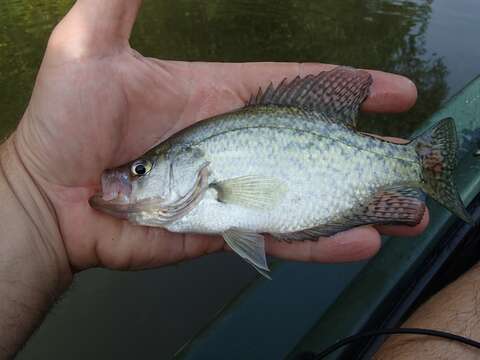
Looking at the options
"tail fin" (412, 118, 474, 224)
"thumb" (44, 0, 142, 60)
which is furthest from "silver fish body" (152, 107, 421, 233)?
"thumb" (44, 0, 142, 60)

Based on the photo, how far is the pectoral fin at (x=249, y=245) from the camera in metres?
2.23

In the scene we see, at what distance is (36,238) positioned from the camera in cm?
235

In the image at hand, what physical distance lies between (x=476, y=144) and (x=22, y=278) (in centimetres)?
316

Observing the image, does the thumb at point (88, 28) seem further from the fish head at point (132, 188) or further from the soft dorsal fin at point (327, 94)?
the soft dorsal fin at point (327, 94)

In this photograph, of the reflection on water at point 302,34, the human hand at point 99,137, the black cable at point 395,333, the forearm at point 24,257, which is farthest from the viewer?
the reflection on water at point 302,34

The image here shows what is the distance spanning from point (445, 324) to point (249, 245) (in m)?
1.01

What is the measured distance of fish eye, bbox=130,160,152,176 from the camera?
228 centimetres

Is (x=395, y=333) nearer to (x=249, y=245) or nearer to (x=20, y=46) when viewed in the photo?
(x=249, y=245)

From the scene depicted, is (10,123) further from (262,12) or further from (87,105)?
(262,12)

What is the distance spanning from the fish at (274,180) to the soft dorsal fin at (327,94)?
0.11 ft

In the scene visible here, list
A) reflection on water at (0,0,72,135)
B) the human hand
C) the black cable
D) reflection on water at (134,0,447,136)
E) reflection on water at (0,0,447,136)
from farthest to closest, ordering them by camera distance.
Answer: reflection on water at (134,0,447,136)
reflection on water at (0,0,447,136)
reflection on water at (0,0,72,135)
the human hand
the black cable

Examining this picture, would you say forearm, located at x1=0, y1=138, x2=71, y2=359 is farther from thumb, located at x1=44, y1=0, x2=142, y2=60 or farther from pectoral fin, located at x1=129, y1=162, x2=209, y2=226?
thumb, located at x1=44, y1=0, x2=142, y2=60

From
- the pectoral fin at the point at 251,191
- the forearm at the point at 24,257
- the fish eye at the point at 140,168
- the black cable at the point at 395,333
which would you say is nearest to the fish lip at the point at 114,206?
the fish eye at the point at 140,168

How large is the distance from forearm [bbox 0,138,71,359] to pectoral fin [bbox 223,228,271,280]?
0.94 meters
